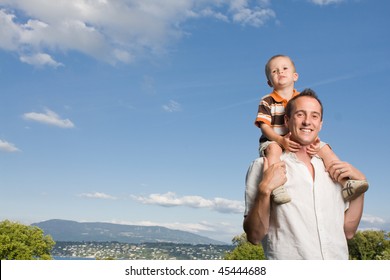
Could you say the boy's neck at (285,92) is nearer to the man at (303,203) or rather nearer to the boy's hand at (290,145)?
the man at (303,203)

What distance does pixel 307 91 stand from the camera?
18.2 ft

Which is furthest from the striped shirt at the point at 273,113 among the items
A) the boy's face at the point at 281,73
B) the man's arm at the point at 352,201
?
the man's arm at the point at 352,201

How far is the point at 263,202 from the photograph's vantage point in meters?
4.98

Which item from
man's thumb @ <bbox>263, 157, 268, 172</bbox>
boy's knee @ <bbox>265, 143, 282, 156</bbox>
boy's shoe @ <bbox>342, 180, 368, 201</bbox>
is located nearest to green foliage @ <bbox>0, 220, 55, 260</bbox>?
boy's knee @ <bbox>265, 143, 282, 156</bbox>

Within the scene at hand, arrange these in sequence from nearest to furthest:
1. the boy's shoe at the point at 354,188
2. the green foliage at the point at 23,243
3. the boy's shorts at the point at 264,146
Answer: the boy's shoe at the point at 354,188 → the boy's shorts at the point at 264,146 → the green foliage at the point at 23,243

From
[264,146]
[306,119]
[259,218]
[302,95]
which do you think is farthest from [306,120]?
[259,218]

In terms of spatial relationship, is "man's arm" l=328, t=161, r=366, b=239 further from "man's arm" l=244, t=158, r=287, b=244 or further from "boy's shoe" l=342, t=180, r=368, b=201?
"man's arm" l=244, t=158, r=287, b=244

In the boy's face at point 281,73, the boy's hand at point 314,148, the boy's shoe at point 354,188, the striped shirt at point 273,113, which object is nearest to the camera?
the boy's shoe at point 354,188

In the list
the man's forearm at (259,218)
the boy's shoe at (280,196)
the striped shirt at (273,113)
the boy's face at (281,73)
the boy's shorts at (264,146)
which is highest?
the boy's face at (281,73)

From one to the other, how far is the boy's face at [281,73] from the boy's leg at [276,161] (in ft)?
3.22

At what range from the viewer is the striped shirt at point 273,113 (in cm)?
595

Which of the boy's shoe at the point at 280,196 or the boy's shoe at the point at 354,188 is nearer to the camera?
the boy's shoe at the point at 280,196

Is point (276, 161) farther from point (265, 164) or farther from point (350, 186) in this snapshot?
point (350, 186)
